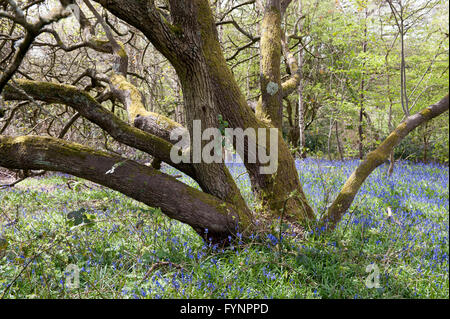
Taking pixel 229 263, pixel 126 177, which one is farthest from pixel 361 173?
pixel 126 177

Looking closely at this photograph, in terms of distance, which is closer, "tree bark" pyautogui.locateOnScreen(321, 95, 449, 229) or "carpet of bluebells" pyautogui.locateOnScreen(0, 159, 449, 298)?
"carpet of bluebells" pyautogui.locateOnScreen(0, 159, 449, 298)

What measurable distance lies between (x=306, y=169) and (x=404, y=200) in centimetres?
291

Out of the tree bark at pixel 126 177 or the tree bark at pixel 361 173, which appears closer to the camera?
the tree bark at pixel 126 177

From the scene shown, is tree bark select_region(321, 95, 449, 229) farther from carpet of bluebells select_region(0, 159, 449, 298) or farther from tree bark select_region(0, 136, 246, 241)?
tree bark select_region(0, 136, 246, 241)

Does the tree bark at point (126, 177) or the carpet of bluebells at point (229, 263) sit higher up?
the tree bark at point (126, 177)

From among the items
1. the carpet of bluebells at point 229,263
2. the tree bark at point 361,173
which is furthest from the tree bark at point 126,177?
the tree bark at point 361,173

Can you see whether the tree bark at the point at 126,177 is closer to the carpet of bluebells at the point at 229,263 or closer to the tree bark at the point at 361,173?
the carpet of bluebells at the point at 229,263

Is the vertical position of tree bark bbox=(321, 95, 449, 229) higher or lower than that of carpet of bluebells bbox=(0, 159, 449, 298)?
higher

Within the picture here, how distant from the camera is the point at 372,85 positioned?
999 cm

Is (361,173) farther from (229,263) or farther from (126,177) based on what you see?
(126,177)

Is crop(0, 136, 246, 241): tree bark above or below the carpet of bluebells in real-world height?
above

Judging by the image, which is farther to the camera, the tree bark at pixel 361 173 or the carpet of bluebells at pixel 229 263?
the tree bark at pixel 361 173

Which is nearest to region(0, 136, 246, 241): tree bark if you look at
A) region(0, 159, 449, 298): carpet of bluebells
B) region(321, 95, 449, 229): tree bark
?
region(0, 159, 449, 298): carpet of bluebells
